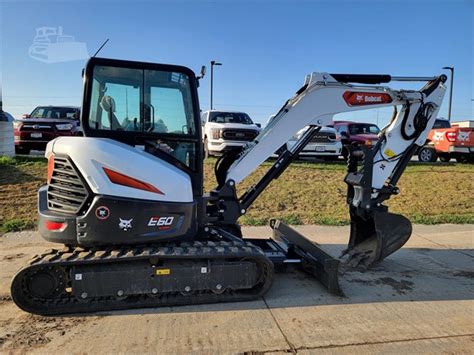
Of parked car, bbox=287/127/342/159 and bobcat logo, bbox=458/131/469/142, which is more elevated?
bobcat logo, bbox=458/131/469/142

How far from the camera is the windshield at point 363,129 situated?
1692 centimetres

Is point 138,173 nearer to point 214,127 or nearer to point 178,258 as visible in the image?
point 178,258

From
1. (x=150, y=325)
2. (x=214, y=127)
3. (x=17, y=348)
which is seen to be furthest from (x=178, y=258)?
(x=214, y=127)

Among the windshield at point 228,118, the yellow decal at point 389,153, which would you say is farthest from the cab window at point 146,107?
the windshield at point 228,118

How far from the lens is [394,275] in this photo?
17.0ft

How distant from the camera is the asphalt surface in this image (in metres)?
3.39

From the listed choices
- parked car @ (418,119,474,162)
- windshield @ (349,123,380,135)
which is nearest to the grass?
parked car @ (418,119,474,162)

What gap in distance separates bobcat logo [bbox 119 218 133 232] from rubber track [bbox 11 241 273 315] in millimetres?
232

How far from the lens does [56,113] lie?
1376 centimetres

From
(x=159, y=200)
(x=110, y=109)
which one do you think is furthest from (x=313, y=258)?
(x=110, y=109)

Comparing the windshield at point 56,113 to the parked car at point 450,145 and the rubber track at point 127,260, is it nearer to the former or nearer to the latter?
the rubber track at point 127,260

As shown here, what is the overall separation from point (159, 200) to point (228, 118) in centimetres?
1030

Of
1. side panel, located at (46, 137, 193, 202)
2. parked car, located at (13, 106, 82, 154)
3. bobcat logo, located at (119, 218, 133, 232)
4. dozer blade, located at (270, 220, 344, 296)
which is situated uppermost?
parked car, located at (13, 106, 82, 154)

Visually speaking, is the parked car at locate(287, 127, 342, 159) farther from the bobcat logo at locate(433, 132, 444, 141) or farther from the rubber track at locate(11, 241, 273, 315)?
the rubber track at locate(11, 241, 273, 315)
